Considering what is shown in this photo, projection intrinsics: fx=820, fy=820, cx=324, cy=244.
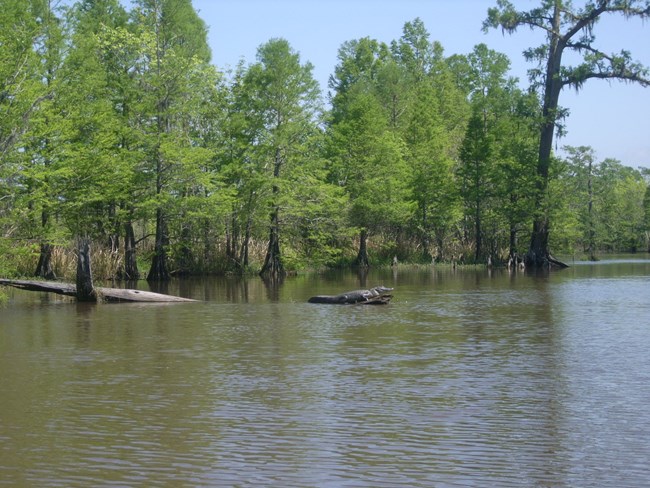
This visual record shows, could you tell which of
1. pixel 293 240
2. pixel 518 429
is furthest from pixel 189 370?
pixel 293 240

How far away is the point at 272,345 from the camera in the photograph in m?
15.2

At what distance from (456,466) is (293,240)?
36365 millimetres

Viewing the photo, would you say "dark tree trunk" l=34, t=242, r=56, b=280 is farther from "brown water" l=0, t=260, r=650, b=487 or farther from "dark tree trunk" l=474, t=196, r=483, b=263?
"dark tree trunk" l=474, t=196, r=483, b=263

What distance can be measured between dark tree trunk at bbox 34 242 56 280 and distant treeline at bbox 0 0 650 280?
0.08 metres

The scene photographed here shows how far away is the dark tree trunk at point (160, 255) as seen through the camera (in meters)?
36.5

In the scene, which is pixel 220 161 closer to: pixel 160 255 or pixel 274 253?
pixel 274 253

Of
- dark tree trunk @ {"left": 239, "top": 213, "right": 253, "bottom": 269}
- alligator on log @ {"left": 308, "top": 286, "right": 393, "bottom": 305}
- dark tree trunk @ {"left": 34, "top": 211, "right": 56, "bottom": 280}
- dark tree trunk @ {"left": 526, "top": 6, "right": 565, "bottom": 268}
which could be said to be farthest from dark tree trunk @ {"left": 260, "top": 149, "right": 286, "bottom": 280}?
alligator on log @ {"left": 308, "top": 286, "right": 393, "bottom": 305}

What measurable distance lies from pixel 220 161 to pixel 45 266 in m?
12.6

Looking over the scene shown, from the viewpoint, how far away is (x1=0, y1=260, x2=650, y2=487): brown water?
7461 millimetres

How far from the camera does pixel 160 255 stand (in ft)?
120

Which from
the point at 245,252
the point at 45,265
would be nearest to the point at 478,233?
the point at 245,252

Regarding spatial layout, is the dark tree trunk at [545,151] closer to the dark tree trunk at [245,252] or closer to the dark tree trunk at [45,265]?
the dark tree trunk at [245,252]

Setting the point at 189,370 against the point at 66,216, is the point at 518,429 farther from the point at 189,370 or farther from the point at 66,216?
the point at 66,216

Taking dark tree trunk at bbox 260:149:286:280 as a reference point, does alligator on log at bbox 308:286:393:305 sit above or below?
below
